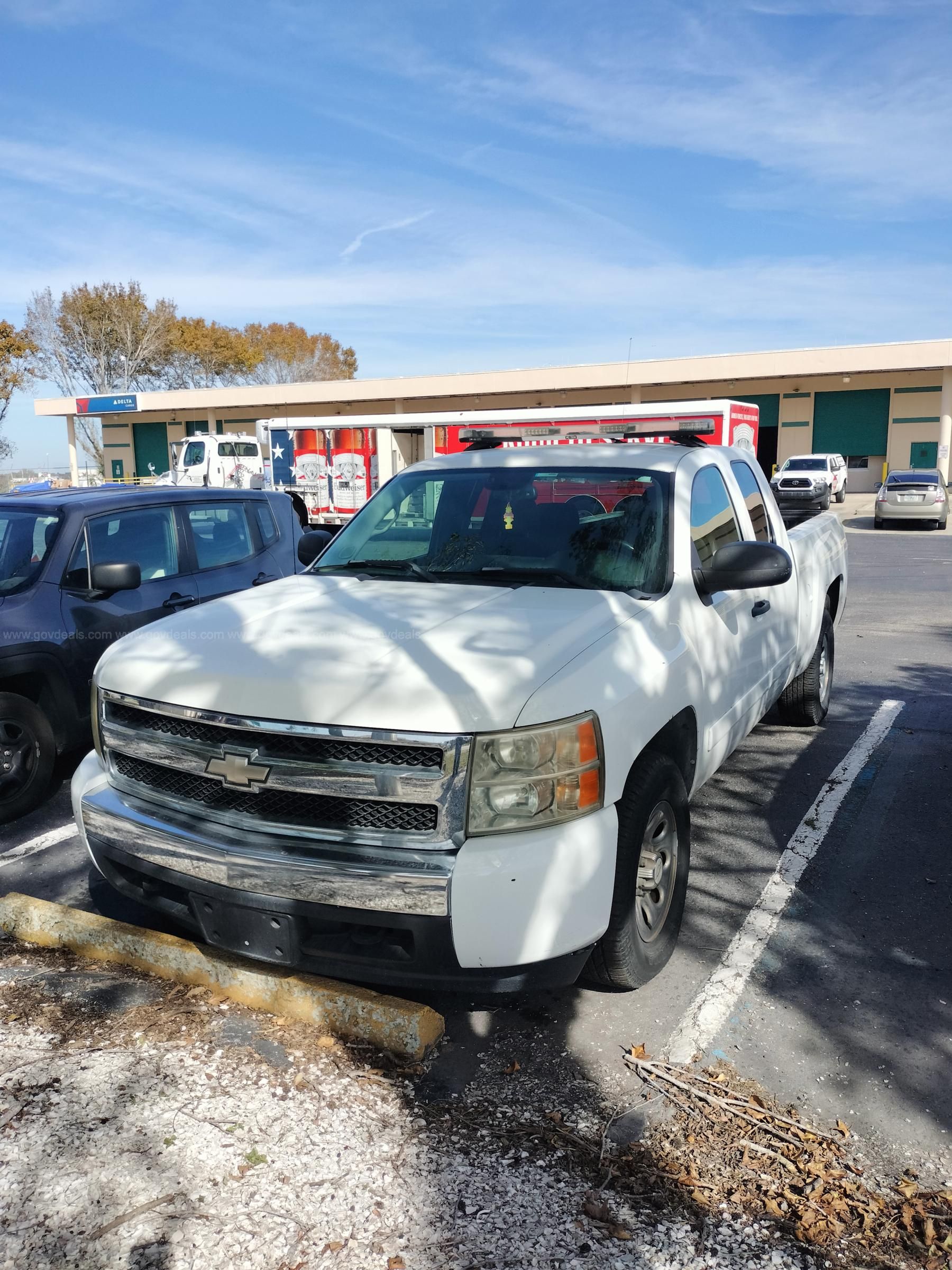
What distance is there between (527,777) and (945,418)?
3921cm

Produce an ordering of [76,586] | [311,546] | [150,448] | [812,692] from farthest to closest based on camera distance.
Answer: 1. [150,448]
2. [812,692]
3. [76,586]
4. [311,546]

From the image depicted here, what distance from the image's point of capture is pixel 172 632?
11.3 feet

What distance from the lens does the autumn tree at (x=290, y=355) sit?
71.6 meters

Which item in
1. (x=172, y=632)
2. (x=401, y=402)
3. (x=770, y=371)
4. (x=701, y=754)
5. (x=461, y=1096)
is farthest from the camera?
(x=401, y=402)

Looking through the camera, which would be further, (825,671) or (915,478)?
(915,478)

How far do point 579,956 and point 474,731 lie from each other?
29.9 inches

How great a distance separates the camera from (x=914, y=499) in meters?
25.0

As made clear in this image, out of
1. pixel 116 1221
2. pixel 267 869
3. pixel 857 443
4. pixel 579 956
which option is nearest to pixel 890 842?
pixel 579 956

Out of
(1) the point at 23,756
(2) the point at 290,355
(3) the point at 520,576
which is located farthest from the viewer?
(2) the point at 290,355

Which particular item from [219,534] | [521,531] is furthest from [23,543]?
[521,531]

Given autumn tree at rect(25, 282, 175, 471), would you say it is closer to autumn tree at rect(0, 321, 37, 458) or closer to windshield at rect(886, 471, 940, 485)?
→ autumn tree at rect(0, 321, 37, 458)

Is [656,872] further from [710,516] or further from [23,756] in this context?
[23,756]

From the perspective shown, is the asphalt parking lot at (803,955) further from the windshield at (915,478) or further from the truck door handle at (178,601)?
the windshield at (915,478)

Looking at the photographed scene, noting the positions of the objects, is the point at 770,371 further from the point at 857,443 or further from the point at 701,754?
the point at 701,754
